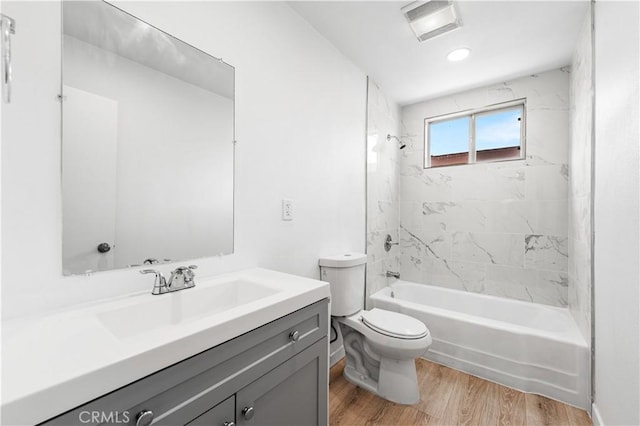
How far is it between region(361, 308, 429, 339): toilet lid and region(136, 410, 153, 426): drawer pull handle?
1381mm

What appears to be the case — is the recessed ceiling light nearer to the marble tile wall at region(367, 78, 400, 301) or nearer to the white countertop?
the marble tile wall at region(367, 78, 400, 301)

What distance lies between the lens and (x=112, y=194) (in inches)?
39.6

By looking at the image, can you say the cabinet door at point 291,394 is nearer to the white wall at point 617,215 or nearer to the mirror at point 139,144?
the mirror at point 139,144

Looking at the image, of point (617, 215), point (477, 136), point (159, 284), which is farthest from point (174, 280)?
point (477, 136)

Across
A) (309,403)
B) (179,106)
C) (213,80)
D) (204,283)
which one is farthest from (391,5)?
(309,403)

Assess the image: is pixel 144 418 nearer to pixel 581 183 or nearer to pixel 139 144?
pixel 139 144

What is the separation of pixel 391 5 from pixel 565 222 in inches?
87.5

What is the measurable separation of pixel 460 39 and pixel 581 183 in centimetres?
130

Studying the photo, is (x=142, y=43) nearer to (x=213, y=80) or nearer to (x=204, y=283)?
(x=213, y=80)

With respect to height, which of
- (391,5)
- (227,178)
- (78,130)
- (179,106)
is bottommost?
(227,178)

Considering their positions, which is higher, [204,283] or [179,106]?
[179,106]

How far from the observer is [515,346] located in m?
1.91

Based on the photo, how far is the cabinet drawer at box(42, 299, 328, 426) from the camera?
0.57 m

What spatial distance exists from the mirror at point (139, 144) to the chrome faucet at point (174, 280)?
0.10 metres
